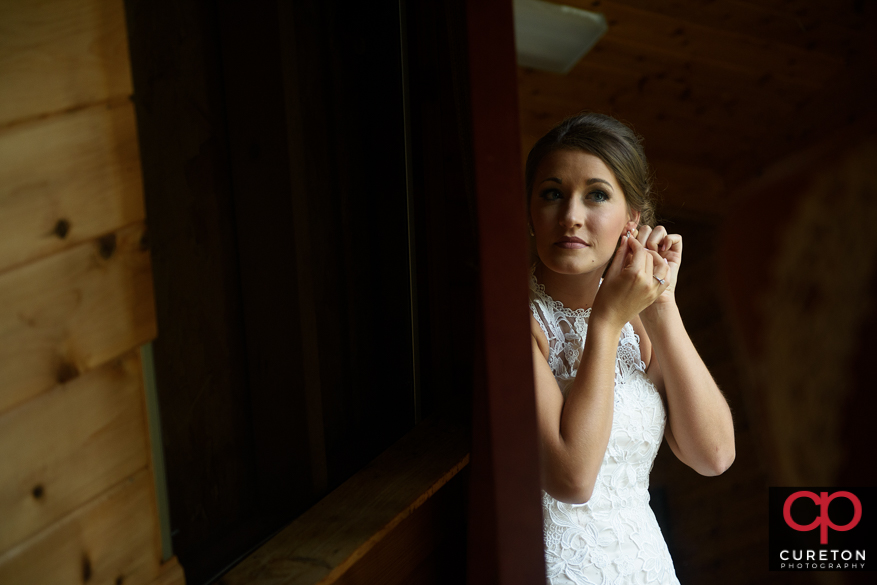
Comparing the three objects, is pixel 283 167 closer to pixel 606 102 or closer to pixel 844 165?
pixel 606 102

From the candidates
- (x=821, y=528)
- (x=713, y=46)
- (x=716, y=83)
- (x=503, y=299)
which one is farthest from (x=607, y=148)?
(x=821, y=528)

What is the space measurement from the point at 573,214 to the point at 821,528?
4.45 m

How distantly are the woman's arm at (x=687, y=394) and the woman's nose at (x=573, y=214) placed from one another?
14cm

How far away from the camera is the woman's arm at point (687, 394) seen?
1254 mm

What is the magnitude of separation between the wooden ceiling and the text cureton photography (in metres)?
1.96

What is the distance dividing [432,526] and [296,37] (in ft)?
3.89

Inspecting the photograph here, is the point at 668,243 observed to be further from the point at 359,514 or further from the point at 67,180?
the point at 67,180

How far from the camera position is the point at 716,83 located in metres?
3.33

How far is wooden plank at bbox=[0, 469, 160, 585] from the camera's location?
0.70 meters

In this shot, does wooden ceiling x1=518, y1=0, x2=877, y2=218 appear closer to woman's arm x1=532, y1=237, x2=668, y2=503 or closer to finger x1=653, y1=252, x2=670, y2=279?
finger x1=653, y1=252, x2=670, y2=279

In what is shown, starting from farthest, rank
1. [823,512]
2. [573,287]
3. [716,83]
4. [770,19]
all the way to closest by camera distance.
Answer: [823,512]
[716,83]
[770,19]
[573,287]

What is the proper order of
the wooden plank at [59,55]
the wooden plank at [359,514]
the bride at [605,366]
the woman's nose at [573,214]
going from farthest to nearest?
1. the woman's nose at [573,214]
2. the bride at [605,366]
3. the wooden plank at [359,514]
4. the wooden plank at [59,55]

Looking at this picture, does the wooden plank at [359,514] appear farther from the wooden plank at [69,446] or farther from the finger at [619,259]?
the finger at [619,259]

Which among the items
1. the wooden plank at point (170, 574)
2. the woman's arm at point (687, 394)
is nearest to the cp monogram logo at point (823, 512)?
the woman's arm at point (687, 394)
